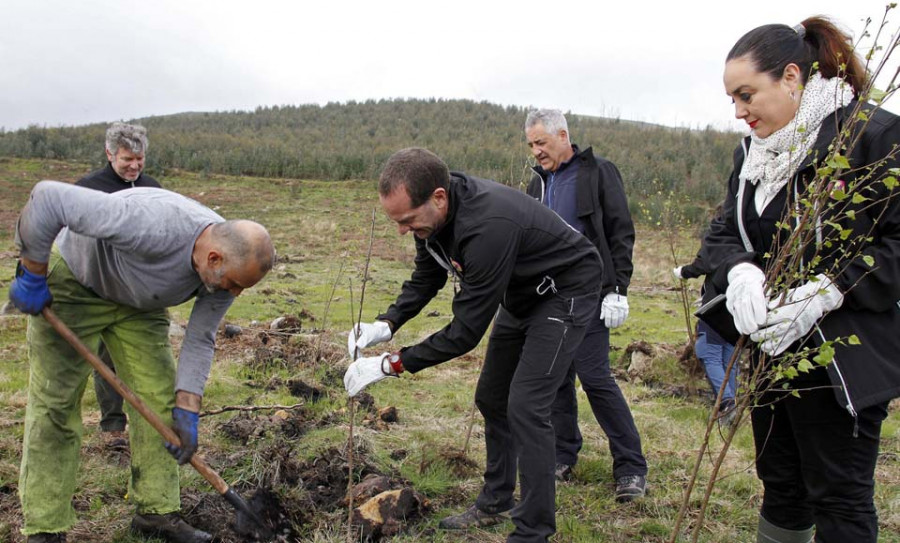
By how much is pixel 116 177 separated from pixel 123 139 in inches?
10.4

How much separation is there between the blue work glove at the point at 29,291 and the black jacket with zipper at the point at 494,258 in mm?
1545

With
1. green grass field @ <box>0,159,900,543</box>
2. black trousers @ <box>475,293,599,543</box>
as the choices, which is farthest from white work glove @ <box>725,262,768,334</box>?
green grass field @ <box>0,159,900,543</box>

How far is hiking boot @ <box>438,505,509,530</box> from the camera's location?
330cm

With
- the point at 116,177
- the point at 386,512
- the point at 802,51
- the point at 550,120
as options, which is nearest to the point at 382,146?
the point at 116,177

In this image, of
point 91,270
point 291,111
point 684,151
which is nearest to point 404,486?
point 91,270

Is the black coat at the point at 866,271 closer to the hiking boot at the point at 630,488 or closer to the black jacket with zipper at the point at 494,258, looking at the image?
the black jacket with zipper at the point at 494,258

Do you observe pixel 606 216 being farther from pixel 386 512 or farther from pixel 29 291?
pixel 29 291

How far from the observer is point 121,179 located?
430cm

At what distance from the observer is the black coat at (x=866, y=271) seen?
193 centimetres

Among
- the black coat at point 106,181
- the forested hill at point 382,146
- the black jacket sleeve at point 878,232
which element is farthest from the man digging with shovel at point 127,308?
the forested hill at point 382,146

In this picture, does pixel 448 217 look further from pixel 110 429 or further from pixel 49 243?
pixel 110 429

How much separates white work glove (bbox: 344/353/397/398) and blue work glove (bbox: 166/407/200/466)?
711mm

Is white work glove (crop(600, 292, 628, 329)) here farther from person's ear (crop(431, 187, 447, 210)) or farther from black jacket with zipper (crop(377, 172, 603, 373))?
person's ear (crop(431, 187, 447, 210))

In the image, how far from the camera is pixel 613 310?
3.73 meters
